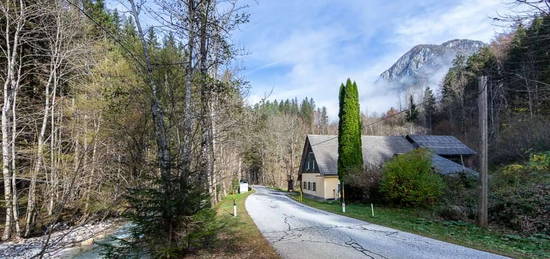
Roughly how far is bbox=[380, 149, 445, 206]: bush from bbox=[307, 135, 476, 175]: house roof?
8.25m

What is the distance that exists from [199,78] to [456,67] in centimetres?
4654

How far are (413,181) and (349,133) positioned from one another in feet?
23.8

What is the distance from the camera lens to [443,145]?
26797 mm

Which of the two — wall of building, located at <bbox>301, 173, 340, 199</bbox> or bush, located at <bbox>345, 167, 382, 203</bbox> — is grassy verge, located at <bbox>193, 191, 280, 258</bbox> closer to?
bush, located at <bbox>345, 167, 382, 203</bbox>

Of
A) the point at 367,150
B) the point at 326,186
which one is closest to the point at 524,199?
the point at 326,186

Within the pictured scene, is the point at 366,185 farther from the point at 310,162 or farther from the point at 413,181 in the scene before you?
the point at 310,162

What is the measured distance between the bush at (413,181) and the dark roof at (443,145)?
41.4 ft

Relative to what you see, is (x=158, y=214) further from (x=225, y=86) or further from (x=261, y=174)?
(x=261, y=174)

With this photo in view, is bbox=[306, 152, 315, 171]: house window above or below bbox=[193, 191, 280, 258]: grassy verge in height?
above

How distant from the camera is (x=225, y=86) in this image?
6711 mm

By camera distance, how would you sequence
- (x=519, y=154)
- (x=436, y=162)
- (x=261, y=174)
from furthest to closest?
1. (x=261, y=174)
2. (x=436, y=162)
3. (x=519, y=154)

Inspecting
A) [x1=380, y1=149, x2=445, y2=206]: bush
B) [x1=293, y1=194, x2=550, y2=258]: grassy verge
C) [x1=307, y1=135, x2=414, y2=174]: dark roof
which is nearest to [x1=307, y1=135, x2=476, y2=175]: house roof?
[x1=307, y1=135, x2=414, y2=174]: dark roof

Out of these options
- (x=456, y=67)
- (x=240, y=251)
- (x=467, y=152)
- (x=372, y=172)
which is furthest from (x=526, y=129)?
(x=456, y=67)

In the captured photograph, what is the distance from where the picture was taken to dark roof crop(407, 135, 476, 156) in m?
26.1
